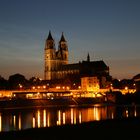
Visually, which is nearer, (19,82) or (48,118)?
(48,118)

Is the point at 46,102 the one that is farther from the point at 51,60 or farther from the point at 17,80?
the point at 51,60

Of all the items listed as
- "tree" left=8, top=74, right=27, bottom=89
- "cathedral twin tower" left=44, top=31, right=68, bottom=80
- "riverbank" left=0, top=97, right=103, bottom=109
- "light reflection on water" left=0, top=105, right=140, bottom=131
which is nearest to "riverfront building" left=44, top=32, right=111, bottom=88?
"cathedral twin tower" left=44, top=31, right=68, bottom=80

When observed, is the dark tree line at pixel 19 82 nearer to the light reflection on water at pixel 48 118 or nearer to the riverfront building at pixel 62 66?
the riverfront building at pixel 62 66

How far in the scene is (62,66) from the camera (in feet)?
536

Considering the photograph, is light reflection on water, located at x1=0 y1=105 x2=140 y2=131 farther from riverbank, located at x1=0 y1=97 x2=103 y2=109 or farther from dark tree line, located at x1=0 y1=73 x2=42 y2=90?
dark tree line, located at x1=0 y1=73 x2=42 y2=90

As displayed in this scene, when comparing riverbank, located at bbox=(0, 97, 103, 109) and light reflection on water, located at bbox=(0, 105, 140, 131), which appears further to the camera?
riverbank, located at bbox=(0, 97, 103, 109)

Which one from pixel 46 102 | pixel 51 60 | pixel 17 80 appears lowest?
pixel 46 102

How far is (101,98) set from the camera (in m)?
100

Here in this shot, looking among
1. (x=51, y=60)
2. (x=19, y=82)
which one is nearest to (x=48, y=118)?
(x=19, y=82)

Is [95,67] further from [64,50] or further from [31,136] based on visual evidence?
[31,136]

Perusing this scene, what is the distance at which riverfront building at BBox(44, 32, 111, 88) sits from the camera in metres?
152

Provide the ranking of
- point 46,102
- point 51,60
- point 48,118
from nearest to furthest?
1. point 48,118
2. point 46,102
3. point 51,60

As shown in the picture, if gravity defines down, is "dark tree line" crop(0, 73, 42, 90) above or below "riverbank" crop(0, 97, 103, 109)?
above

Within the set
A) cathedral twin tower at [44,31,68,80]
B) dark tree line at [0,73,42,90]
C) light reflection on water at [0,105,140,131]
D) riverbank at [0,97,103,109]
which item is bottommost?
light reflection on water at [0,105,140,131]
